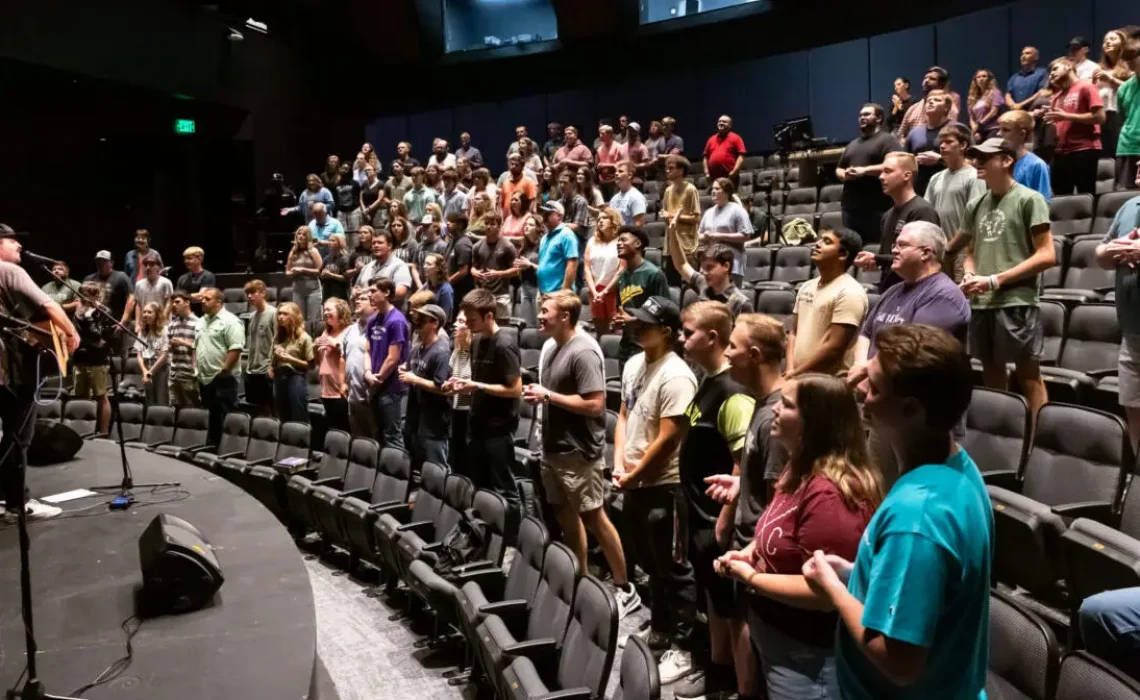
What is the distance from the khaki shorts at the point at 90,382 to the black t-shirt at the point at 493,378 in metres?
5.42

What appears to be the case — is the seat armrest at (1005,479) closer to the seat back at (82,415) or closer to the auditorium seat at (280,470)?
the auditorium seat at (280,470)

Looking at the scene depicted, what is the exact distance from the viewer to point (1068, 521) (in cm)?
301

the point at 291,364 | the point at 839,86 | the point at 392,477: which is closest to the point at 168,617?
the point at 392,477

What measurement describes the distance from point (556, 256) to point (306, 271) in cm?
341

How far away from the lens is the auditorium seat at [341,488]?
5442 mm

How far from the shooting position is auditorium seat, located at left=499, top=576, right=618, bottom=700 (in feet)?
8.59

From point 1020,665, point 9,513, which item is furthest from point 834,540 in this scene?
point 9,513

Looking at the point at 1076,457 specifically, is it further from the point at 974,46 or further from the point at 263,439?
the point at 974,46

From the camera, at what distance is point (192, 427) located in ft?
24.9

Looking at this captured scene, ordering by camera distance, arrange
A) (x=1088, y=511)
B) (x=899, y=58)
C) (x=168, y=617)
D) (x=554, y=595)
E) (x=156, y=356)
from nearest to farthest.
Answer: (x=168, y=617) < (x=1088, y=511) < (x=554, y=595) < (x=156, y=356) < (x=899, y=58)

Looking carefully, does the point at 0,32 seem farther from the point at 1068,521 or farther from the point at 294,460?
the point at 1068,521

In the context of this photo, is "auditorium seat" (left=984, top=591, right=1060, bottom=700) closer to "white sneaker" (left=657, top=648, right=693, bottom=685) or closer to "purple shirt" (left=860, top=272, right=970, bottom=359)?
"purple shirt" (left=860, top=272, right=970, bottom=359)

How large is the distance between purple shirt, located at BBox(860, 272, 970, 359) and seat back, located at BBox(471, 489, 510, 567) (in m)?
1.75

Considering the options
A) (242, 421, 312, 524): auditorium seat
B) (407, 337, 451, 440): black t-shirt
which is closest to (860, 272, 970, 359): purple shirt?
(407, 337, 451, 440): black t-shirt
